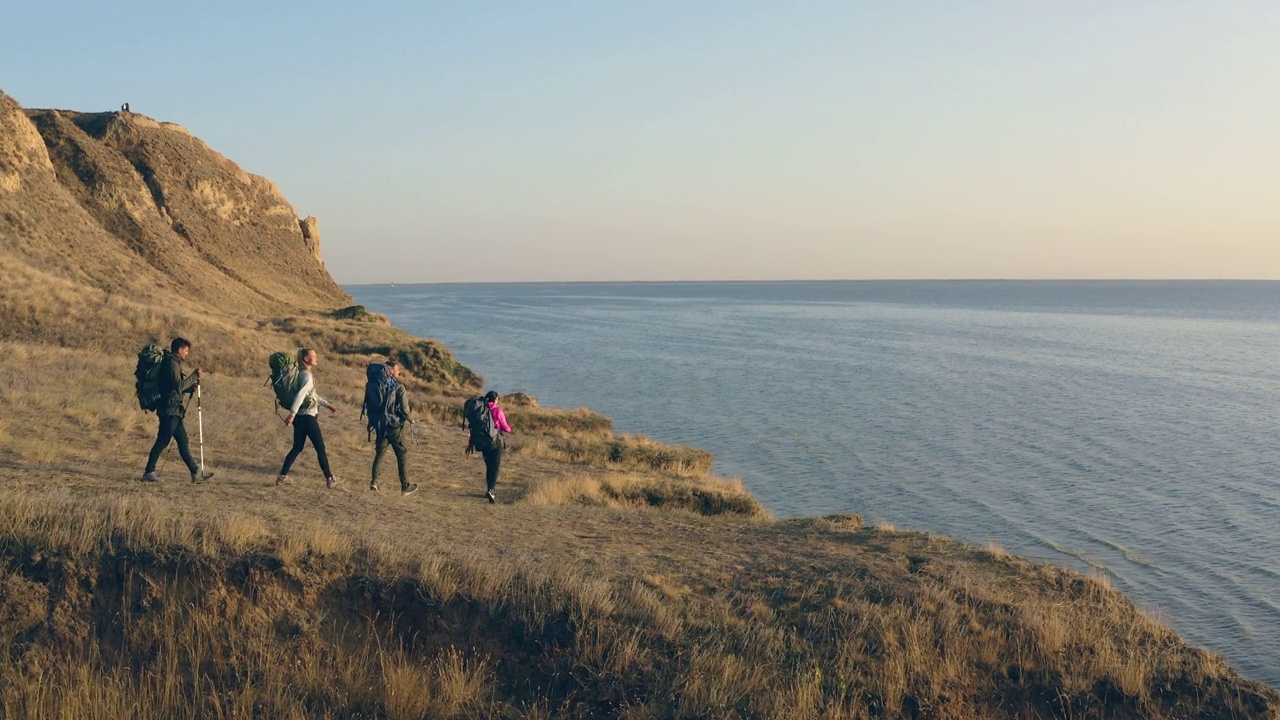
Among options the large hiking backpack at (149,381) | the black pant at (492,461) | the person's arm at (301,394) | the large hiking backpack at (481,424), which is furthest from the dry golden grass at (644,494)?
the large hiking backpack at (149,381)

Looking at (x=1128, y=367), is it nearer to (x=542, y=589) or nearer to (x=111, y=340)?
(x=111, y=340)

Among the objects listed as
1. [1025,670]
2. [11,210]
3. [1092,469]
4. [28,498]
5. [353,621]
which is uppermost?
[11,210]

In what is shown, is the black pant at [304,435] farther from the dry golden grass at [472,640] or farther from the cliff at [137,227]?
the cliff at [137,227]

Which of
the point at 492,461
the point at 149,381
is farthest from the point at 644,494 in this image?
the point at 149,381

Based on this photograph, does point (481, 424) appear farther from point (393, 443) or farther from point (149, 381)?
point (149, 381)

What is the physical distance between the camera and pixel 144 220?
4997cm

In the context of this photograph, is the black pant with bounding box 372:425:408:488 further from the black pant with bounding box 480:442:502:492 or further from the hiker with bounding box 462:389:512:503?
the black pant with bounding box 480:442:502:492

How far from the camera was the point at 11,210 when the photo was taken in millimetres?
37156

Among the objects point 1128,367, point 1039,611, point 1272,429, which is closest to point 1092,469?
point 1272,429

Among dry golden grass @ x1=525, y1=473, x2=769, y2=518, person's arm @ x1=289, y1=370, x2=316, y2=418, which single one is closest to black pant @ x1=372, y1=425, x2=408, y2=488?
person's arm @ x1=289, y1=370, x2=316, y2=418

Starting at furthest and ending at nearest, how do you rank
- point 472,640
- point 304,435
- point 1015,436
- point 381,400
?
point 1015,436
point 381,400
point 304,435
point 472,640

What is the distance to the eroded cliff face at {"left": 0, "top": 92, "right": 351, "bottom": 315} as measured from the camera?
36875 mm

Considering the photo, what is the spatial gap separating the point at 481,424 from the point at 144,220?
1747 inches

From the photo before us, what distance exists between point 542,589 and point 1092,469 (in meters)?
23.0
